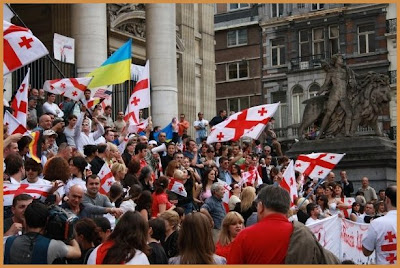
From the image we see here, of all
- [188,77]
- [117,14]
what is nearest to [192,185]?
[117,14]

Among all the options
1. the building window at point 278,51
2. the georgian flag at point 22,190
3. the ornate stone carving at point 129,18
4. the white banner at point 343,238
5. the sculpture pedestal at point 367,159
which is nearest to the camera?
the georgian flag at point 22,190

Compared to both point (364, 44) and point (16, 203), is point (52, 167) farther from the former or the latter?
point (364, 44)

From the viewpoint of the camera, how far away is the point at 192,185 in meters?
15.3

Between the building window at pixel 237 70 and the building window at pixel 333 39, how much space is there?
7037 millimetres

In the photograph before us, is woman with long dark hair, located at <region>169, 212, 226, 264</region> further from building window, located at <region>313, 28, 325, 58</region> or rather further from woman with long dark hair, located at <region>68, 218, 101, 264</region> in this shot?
building window, located at <region>313, 28, 325, 58</region>

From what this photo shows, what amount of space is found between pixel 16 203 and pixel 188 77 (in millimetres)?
27140

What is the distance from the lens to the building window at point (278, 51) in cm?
5956

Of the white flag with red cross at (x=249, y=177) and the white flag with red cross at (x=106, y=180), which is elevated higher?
the white flag with red cross at (x=106, y=180)

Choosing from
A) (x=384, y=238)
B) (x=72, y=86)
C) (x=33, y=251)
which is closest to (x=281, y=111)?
(x=72, y=86)

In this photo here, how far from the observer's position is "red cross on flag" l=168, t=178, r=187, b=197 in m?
14.3

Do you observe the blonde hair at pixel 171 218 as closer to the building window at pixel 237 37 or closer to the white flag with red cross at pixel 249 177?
the white flag with red cross at pixel 249 177

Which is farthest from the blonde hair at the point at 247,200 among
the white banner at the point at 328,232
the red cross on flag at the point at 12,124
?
the red cross on flag at the point at 12,124

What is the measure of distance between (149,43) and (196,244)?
23.1 metres

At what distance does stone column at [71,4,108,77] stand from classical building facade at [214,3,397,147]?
28694 mm
